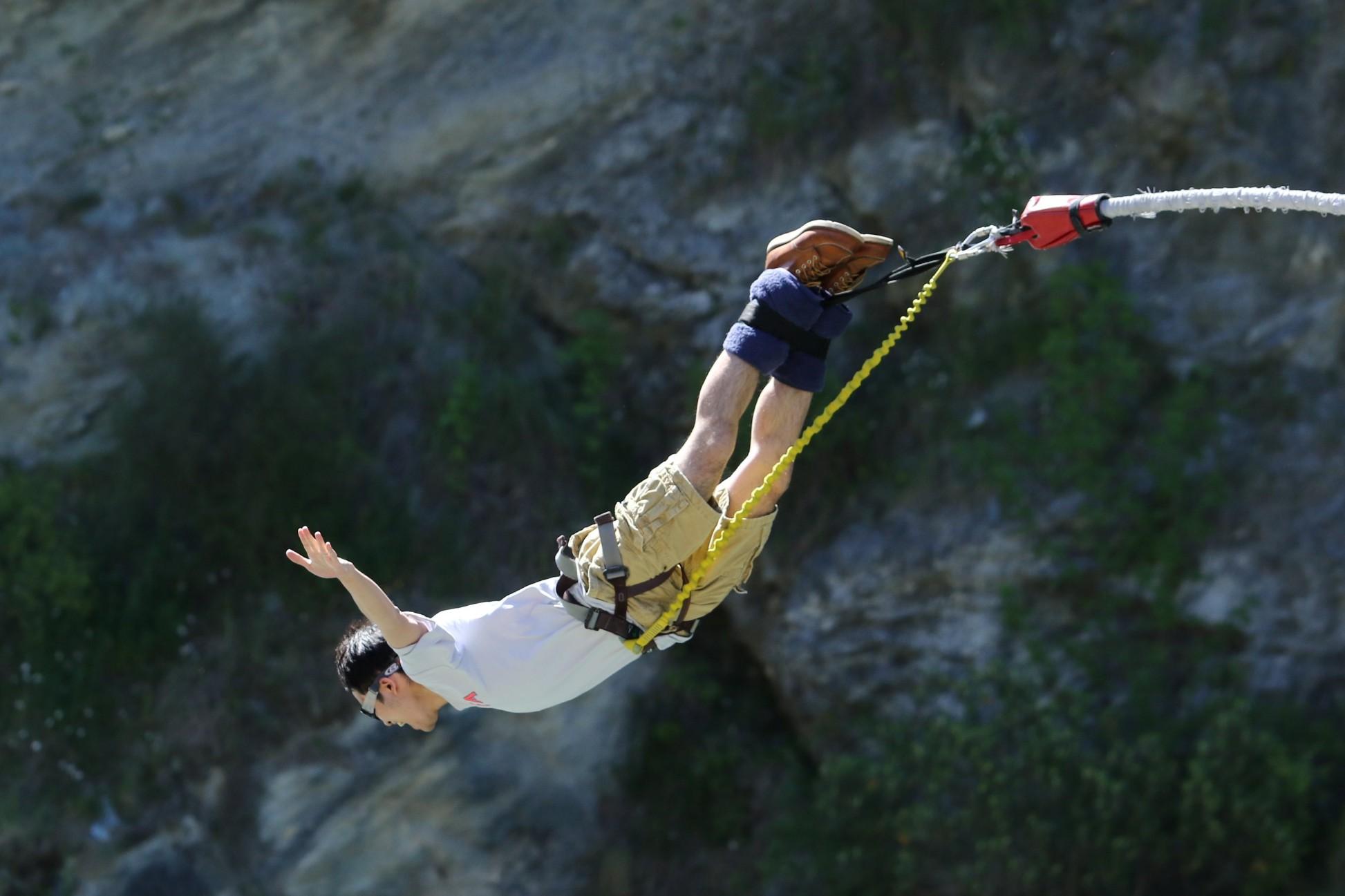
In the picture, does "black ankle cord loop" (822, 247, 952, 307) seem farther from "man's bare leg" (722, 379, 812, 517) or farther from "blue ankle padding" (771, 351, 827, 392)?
"man's bare leg" (722, 379, 812, 517)

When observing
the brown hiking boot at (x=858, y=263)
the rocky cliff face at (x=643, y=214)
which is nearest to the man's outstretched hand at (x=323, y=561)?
the brown hiking boot at (x=858, y=263)

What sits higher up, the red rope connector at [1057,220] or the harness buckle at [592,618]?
the red rope connector at [1057,220]

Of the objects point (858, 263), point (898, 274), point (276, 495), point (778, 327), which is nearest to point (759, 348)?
point (778, 327)

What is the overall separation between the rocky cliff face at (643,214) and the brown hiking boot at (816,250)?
182 inches

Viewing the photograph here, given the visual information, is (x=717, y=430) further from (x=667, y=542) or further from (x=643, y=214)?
(x=643, y=214)

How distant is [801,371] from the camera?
5.04 meters

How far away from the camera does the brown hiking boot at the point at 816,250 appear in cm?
501

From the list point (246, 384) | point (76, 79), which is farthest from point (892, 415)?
point (76, 79)

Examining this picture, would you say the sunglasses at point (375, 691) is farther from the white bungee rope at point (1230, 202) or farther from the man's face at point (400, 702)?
the white bungee rope at point (1230, 202)

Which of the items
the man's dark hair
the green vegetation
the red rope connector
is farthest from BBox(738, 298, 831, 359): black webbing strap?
the green vegetation

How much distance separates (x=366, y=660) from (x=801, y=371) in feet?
5.68

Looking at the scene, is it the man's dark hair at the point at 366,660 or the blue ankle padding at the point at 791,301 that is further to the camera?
the man's dark hair at the point at 366,660

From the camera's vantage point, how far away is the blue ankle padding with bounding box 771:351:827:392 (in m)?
5.02

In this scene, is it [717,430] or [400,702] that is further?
[400,702]
